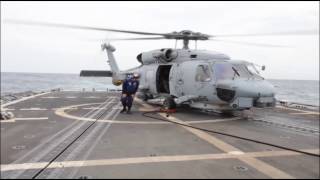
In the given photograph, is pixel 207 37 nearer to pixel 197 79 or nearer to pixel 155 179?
pixel 197 79

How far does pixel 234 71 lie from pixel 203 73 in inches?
43.9

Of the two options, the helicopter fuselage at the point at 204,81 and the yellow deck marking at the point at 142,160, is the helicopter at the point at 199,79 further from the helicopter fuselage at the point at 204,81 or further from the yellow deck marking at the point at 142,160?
the yellow deck marking at the point at 142,160

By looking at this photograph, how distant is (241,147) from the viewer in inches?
274

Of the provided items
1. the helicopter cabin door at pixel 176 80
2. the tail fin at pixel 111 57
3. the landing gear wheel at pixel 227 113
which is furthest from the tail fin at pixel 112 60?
the landing gear wheel at pixel 227 113

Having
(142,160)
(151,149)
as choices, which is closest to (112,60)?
(151,149)

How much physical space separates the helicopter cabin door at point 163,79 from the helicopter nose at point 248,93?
13.2 feet

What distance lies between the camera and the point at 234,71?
38.1 ft

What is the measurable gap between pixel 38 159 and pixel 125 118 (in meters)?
5.57

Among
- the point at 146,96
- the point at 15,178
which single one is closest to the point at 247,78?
the point at 146,96

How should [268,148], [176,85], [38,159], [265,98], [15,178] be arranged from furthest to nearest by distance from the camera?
[176,85] < [265,98] < [268,148] < [38,159] < [15,178]

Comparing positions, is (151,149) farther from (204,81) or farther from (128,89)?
(128,89)

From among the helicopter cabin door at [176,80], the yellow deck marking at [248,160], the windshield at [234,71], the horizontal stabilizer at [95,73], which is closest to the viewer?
the yellow deck marking at [248,160]

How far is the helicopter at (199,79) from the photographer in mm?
11078

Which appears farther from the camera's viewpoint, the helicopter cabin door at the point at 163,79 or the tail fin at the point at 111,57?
the tail fin at the point at 111,57
